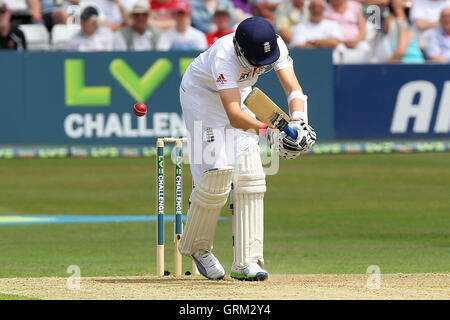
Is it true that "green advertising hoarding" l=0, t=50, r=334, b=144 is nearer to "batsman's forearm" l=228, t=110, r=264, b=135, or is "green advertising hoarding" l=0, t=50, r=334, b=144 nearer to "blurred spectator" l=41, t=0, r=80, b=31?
"blurred spectator" l=41, t=0, r=80, b=31

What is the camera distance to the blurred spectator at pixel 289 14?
19375 mm

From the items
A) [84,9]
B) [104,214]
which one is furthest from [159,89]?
[104,214]

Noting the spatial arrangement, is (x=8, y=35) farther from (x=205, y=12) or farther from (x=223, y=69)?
(x=223, y=69)

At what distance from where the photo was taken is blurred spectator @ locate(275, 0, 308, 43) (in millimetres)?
19375

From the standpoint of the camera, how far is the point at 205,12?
781 inches

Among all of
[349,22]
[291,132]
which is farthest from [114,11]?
[291,132]

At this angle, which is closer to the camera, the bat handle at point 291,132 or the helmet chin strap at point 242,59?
the bat handle at point 291,132

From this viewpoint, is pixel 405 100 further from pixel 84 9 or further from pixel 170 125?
pixel 84 9

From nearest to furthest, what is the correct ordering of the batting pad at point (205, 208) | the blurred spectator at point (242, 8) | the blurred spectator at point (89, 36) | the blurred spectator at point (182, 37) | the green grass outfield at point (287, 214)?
the batting pad at point (205, 208)
the green grass outfield at point (287, 214)
the blurred spectator at point (89, 36)
the blurred spectator at point (182, 37)
the blurred spectator at point (242, 8)

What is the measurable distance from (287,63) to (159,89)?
9.96 metres

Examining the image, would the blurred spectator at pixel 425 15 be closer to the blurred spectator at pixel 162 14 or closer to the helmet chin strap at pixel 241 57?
the blurred spectator at pixel 162 14

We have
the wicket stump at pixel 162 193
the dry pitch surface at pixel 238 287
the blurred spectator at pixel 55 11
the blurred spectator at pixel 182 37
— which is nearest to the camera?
the dry pitch surface at pixel 238 287

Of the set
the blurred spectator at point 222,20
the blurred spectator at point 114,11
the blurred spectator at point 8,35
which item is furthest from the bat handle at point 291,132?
the blurred spectator at point 114,11

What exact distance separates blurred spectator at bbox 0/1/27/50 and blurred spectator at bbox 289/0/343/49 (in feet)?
14.7
